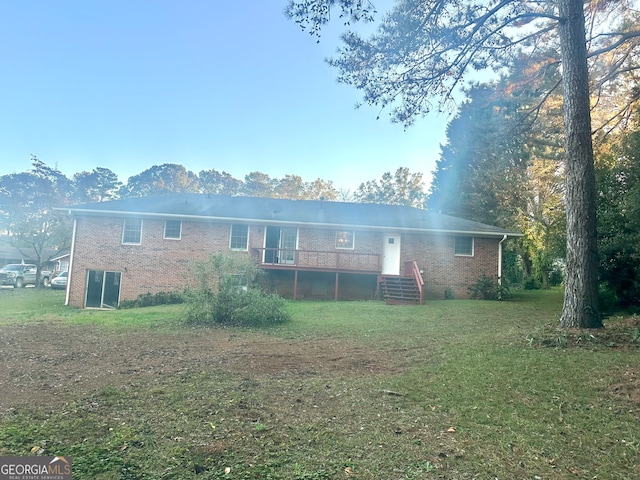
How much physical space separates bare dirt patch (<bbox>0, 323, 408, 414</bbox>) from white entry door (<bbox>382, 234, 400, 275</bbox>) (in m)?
9.70

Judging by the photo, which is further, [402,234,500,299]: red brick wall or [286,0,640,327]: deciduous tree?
[402,234,500,299]: red brick wall

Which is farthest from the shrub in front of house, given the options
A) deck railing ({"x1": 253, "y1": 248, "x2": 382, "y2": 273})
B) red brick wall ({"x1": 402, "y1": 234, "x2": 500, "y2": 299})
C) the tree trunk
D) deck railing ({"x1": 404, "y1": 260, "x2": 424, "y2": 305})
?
red brick wall ({"x1": 402, "y1": 234, "x2": 500, "y2": 299})

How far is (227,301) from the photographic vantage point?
30.1ft

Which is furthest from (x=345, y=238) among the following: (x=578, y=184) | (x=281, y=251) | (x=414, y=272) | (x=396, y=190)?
(x=396, y=190)

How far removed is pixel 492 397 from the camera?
12.9ft

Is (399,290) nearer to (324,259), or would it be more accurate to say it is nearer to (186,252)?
(324,259)

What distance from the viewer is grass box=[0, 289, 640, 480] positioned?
2.62m

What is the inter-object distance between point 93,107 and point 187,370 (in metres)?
17.2

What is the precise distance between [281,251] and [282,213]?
7.16 feet

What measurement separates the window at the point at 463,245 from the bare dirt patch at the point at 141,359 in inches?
447

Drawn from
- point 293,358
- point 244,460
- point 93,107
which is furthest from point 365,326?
point 93,107

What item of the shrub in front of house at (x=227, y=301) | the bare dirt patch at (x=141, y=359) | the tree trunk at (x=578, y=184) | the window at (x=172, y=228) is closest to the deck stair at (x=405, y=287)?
the shrub in front of house at (x=227, y=301)

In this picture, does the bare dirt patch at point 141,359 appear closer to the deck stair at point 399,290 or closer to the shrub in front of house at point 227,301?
the shrub in front of house at point 227,301

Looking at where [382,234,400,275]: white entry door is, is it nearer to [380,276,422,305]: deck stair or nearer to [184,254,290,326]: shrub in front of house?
[380,276,422,305]: deck stair
